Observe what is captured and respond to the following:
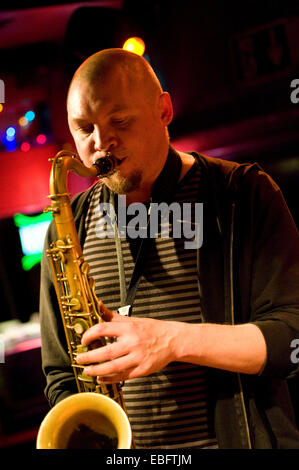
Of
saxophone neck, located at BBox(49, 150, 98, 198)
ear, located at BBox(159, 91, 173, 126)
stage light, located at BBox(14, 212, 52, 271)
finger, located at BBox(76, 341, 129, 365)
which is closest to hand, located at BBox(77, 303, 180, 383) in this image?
finger, located at BBox(76, 341, 129, 365)

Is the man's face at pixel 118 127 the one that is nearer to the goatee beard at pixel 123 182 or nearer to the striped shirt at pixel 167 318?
the goatee beard at pixel 123 182

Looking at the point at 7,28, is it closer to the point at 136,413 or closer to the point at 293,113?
the point at 293,113

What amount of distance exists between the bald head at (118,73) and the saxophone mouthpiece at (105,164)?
27 centimetres

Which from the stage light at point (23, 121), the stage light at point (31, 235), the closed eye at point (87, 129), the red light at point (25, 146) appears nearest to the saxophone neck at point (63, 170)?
the closed eye at point (87, 129)

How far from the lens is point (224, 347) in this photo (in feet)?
4.94

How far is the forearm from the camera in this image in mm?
1480

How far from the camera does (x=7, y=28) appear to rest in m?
4.84

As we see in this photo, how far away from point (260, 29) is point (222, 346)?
3.97 meters

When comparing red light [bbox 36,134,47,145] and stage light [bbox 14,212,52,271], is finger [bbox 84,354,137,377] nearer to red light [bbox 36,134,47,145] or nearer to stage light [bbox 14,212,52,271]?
stage light [bbox 14,212,52,271]

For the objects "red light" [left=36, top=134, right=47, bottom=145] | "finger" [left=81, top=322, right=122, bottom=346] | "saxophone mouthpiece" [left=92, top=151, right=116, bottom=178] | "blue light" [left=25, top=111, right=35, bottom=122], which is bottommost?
"finger" [left=81, top=322, right=122, bottom=346]

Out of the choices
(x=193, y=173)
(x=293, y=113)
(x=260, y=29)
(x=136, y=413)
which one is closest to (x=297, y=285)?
(x=193, y=173)

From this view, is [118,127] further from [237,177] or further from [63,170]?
[237,177]

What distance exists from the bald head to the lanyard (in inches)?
11.3

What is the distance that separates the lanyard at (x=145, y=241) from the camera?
1826mm
